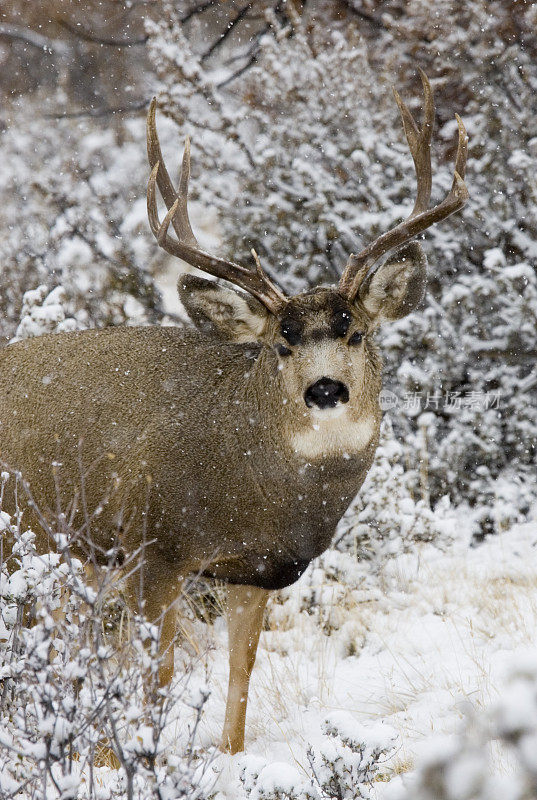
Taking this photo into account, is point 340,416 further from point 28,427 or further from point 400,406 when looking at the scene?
point 400,406

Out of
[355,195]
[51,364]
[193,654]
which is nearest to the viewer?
[51,364]

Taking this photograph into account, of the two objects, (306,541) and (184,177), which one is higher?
(184,177)

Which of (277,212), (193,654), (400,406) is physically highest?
(277,212)

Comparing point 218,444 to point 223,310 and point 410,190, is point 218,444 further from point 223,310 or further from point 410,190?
point 410,190

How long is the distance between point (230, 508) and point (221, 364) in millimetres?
815

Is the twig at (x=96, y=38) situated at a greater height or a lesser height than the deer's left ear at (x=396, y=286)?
greater

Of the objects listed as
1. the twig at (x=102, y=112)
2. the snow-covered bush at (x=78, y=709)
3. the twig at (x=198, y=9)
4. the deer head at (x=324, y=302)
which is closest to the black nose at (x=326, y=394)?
the deer head at (x=324, y=302)

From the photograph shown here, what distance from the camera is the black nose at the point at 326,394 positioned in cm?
366

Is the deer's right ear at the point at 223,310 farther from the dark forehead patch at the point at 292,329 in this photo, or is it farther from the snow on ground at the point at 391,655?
the snow on ground at the point at 391,655

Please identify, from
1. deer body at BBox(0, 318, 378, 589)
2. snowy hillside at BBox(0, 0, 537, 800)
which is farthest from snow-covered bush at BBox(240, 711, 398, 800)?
deer body at BBox(0, 318, 378, 589)

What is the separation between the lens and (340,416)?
152 inches

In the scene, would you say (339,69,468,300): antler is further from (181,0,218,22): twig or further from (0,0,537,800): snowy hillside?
(181,0,218,22): twig

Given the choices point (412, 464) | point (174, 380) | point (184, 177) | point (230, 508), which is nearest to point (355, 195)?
point (412, 464)

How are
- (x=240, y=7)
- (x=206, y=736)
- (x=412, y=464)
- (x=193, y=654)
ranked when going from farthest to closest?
(x=240, y=7)
(x=412, y=464)
(x=193, y=654)
(x=206, y=736)
